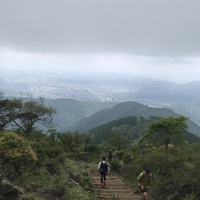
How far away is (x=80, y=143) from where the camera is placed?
4738cm

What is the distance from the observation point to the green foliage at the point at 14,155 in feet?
44.2

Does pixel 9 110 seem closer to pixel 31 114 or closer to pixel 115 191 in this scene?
pixel 31 114

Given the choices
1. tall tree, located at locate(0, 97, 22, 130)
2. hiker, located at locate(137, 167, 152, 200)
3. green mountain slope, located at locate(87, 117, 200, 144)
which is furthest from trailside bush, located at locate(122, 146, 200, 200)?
green mountain slope, located at locate(87, 117, 200, 144)

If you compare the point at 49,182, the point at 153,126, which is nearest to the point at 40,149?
the point at 49,182

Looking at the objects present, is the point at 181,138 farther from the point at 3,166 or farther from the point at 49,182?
the point at 3,166

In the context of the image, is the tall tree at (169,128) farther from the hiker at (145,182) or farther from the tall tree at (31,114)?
the hiker at (145,182)

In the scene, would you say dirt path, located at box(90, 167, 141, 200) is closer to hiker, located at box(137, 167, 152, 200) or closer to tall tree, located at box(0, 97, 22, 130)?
hiker, located at box(137, 167, 152, 200)

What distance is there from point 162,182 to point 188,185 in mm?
1379

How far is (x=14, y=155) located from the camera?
13555mm

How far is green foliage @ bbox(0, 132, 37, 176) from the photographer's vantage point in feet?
44.2

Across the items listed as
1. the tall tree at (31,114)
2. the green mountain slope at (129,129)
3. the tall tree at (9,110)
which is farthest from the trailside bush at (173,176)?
the green mountain slope at (129,129)

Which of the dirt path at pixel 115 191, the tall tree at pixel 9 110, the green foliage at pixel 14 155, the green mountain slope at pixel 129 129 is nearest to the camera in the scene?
the green foliage at pixel 14 155

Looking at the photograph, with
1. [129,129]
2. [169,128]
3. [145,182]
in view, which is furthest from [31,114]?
[129,129]

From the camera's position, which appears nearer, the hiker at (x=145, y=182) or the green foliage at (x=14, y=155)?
the hiker at (x=145, y=182)
